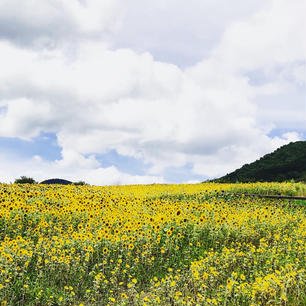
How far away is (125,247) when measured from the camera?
7719 millimetres

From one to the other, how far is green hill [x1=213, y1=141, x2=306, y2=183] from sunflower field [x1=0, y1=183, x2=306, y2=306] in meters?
22.8

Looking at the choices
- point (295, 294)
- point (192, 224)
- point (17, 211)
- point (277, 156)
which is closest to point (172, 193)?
point (192, 224)

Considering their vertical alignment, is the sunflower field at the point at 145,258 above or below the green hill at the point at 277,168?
below

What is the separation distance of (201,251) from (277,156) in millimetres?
34681

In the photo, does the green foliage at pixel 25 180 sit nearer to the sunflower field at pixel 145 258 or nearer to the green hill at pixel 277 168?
the sunflower field at pixel 145 258

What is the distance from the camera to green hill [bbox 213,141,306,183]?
34.1m

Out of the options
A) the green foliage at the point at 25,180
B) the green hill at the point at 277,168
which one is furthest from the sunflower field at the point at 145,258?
the green hill at the point at 277,168

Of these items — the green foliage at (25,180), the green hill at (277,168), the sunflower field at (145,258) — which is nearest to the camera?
the sunflower field at (145,258)

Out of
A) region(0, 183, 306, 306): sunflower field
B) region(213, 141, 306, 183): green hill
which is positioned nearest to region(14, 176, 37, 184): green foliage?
region(0, 183, 306, 306): sunflower field

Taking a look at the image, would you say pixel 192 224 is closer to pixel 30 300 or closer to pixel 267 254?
pixel 267 254

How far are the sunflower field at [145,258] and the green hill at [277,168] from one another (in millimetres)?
22820

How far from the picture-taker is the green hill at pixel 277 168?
34094 mm

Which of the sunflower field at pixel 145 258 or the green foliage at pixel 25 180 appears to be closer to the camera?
the sunflower field at pixel 145 258

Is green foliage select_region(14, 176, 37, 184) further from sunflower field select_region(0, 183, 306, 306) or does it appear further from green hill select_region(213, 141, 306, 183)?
green hill select_region(213, 141, 306, 183)
